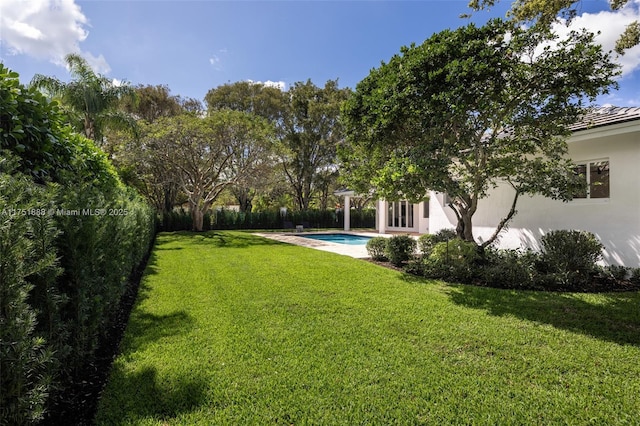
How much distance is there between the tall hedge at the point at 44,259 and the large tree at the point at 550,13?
31.4ft

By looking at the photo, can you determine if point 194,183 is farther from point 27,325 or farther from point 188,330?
point 27,325

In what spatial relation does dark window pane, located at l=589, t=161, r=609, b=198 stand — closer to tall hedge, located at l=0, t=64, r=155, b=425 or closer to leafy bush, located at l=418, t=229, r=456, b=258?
leafy bush, located at l=418, t=229, r=456, b=258

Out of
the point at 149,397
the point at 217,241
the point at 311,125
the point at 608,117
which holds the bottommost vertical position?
the point at 149,397

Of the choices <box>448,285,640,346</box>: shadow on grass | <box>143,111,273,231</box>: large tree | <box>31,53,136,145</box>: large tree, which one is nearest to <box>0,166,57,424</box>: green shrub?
<box>448,285,640,346</box>: shadow on grass

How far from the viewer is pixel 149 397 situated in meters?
3.25

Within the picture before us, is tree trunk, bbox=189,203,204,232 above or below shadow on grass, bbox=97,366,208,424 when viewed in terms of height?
above

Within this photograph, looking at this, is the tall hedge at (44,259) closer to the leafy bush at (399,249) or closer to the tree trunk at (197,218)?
the leafy bush at (399,249)

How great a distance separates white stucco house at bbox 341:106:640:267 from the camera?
8.41 metres

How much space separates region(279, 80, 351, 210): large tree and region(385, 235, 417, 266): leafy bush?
79.5 feet

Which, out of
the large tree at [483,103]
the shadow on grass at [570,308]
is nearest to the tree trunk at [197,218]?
the large tree at [483,103]

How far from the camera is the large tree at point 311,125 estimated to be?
35.1 metres

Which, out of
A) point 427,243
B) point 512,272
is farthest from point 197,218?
point 512,272

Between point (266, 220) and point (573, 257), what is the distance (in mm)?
28645

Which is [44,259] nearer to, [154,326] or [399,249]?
[154,326]
